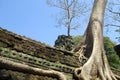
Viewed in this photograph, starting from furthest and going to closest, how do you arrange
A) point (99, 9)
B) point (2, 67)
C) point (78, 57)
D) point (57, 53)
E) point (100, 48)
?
point (99, 9) → point (100, 48) → point (78, 57) → point (57, 53) → point (2, 67)

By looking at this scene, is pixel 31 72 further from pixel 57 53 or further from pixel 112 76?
pixel 112 76

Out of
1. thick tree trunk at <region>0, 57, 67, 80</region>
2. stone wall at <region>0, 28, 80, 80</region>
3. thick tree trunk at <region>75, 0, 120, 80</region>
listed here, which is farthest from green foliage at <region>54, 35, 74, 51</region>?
thick tree trunk at <region>0, 57, 67, 80</region>

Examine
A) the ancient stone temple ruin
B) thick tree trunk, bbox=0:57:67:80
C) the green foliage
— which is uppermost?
the green foliage

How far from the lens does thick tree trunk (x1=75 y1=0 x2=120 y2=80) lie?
15.8ft

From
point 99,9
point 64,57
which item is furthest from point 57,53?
point 99,9

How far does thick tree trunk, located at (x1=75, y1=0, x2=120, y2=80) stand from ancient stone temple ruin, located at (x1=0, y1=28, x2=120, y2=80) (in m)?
0.27

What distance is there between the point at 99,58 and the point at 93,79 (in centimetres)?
64

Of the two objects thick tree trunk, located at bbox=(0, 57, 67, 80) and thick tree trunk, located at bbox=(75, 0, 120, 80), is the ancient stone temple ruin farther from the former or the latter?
thick tree trunk, located at bbox=(75, 0, 120, 80)

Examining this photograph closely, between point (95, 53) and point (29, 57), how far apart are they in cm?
170

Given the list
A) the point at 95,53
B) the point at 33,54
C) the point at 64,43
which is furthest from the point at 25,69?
the point at 64,43

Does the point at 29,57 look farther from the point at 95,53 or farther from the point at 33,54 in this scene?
the point at 95,53

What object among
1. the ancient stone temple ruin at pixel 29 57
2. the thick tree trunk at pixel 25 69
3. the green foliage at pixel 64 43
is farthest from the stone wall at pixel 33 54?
the green foliage at pixel 64 43

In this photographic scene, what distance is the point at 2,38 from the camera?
3.95 meters

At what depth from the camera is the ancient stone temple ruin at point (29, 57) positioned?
12.6ft
